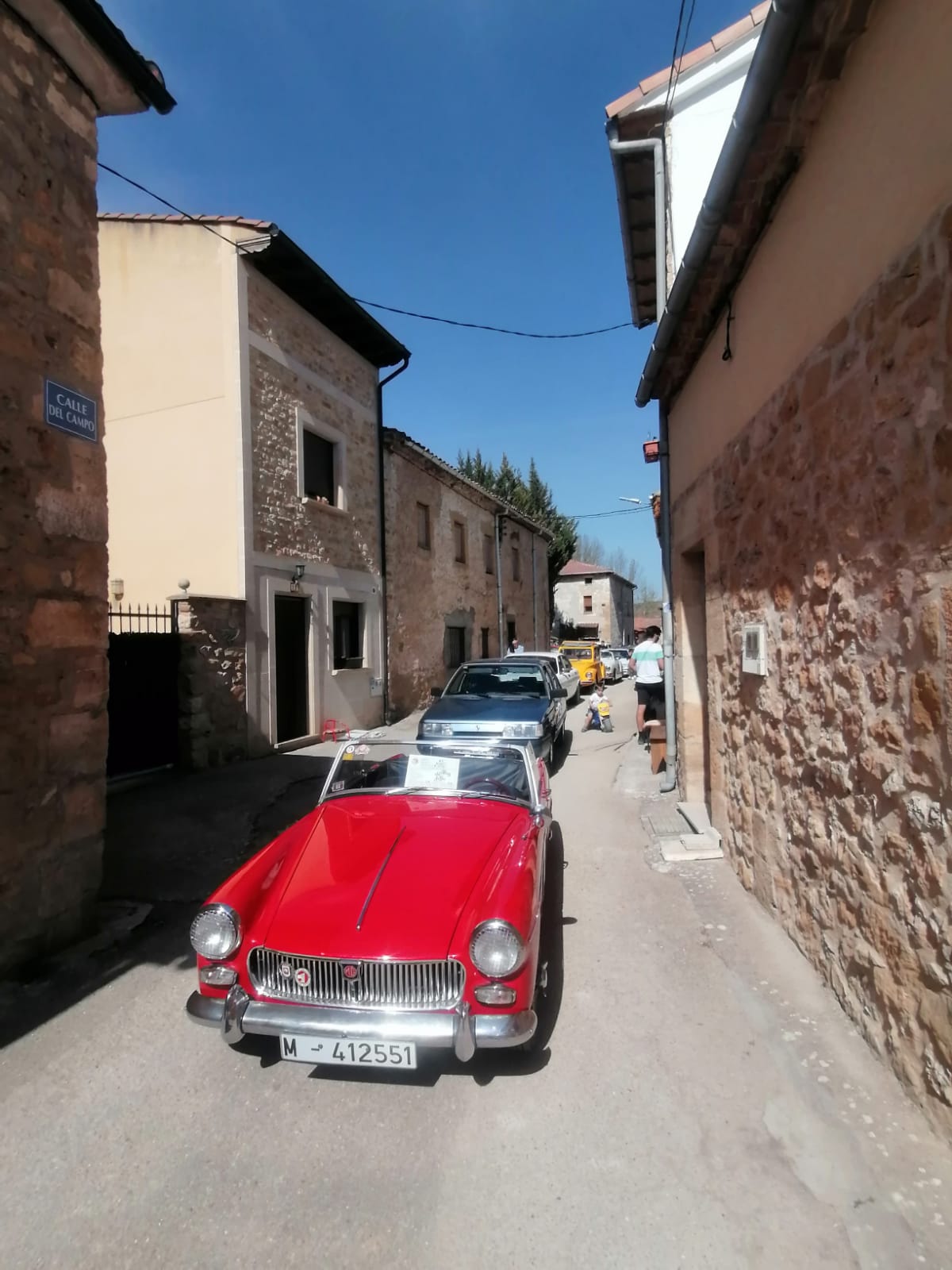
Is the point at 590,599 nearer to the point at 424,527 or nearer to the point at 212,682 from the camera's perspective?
the point at 424,527

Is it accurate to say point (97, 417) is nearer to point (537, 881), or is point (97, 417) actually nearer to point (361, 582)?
point (537, 881)

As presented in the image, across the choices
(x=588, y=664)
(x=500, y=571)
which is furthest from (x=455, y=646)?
(x=588, y=664)

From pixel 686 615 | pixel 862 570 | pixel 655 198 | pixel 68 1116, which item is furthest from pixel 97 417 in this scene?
pixel 655 198

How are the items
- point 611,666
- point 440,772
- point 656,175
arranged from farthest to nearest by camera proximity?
point 611,666
point 656,175
point 440,772

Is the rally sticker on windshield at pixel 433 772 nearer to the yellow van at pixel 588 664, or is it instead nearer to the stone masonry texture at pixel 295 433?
the stone masonry texture at pixel 295 433

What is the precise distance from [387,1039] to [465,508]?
57.0ft

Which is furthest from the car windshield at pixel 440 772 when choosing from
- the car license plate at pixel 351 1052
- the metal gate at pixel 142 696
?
the metal gate at pixel 142 696

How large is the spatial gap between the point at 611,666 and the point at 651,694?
59.2 feet

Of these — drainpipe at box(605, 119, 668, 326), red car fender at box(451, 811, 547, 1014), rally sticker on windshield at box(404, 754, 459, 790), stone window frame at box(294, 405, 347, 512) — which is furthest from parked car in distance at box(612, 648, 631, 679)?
red car fender at box(451, 811, 547, 1014)

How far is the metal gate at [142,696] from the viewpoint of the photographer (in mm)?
8258

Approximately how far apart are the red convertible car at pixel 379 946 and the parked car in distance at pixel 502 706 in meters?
4.37

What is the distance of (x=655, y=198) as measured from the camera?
26.0 ft

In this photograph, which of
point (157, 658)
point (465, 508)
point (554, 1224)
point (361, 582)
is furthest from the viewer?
point (465, 508)

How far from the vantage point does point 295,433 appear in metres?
11.5
